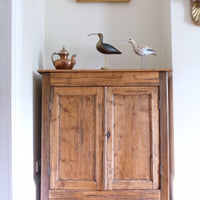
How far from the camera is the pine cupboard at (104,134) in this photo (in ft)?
4.60

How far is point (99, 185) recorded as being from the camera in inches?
55.3

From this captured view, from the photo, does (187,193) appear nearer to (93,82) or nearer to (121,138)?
(121,138)

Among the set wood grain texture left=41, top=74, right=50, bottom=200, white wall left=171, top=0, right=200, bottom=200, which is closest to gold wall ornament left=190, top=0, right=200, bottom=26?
white wall left=171, top=0, right=200, bottom=200

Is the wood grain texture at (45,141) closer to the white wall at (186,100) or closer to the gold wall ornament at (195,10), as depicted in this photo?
the white wall at (186,100)

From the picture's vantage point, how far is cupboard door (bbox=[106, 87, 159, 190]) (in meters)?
1.40

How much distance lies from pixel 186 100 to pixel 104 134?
740mm

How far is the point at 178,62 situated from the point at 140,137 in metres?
0.71

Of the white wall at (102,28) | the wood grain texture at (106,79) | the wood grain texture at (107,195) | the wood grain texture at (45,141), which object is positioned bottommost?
the wood grain texture at (107,195)

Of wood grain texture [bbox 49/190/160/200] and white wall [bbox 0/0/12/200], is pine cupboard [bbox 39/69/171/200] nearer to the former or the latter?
wood grain texture [bbox 49/190/160/200]

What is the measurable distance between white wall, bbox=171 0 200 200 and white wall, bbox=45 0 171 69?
0.99ft

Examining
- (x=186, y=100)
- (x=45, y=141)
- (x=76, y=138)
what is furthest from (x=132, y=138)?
(x=45, y=141)

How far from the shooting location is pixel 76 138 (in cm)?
143

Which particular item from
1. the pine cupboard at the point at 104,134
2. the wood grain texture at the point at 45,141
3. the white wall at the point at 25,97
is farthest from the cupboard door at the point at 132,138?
the white wall at the point at 25,97

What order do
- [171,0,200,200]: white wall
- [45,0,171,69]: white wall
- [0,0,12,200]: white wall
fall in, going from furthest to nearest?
[45,0,171,69]: white wall → [171,0,200,200]: white wall → [0,0,12,200]: white wall
